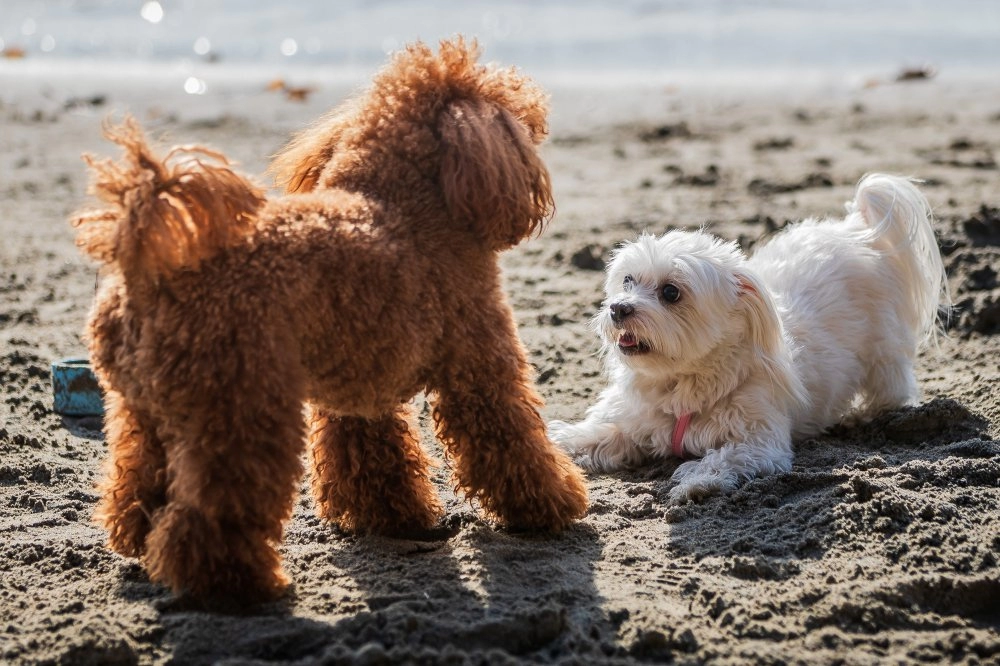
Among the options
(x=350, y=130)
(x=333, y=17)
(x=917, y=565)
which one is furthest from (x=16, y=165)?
(x=333, y=17)

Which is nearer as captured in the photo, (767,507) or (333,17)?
(767,507)

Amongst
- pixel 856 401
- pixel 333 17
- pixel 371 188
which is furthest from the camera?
pixel 333 17

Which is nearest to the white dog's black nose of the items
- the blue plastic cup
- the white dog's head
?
the white dog's head

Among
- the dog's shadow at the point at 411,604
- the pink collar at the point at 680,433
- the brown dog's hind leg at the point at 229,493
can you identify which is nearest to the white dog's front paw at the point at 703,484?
the pink collar at the point at 680,433

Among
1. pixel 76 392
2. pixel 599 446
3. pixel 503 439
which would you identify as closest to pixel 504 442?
pixel 503 439

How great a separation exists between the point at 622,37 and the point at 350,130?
15.4 m

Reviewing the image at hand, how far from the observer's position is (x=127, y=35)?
62.8 feet

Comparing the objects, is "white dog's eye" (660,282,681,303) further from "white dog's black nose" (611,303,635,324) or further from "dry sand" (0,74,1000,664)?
"dry sand" (0,74,1000,664)

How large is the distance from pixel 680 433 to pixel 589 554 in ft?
3.72

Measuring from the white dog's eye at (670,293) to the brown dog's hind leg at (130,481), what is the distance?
209cm

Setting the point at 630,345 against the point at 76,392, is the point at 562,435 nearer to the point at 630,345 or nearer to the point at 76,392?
the point at 630,345

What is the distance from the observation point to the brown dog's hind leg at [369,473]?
3.92 metres

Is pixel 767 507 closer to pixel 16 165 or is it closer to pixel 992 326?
pixel 992 326

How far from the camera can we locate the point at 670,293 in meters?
4.47
